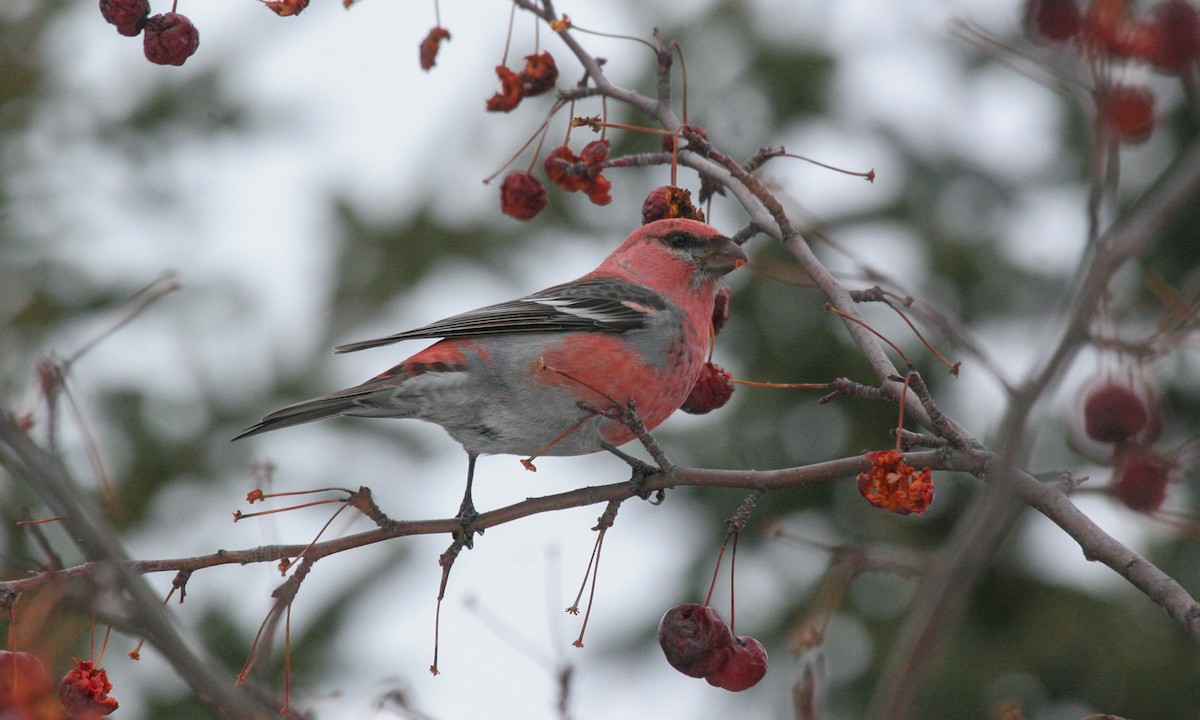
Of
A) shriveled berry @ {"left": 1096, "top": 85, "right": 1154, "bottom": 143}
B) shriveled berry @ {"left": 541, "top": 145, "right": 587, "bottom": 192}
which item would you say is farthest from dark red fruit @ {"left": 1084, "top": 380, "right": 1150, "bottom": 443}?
shriveled berry @ {"left": 541, "top": 145, "right": 587, "bottom": 192}

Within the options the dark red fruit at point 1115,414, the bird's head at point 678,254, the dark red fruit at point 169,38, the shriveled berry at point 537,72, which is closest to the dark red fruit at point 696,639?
the dark red fruit at point 1115,414

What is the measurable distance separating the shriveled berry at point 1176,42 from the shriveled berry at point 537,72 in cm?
176

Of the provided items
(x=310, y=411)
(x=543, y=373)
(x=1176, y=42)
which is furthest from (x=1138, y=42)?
(x=310, y=411)

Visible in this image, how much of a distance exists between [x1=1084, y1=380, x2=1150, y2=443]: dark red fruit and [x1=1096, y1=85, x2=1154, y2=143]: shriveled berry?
51 cm

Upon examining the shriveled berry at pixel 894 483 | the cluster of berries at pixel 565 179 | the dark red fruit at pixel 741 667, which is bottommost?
the dark red fruit at pixel 741 667

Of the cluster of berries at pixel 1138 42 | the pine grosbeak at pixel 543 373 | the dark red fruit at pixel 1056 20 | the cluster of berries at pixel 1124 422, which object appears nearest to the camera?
the cluster of berries at pixel 1138 42

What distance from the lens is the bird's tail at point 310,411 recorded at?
345cm

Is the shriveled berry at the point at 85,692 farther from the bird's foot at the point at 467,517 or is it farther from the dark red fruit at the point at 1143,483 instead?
the dark red fruit at the point at 1143,483

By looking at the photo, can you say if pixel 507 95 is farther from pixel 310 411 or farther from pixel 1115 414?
pixel 1115 414

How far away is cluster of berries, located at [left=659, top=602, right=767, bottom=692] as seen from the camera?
269cm

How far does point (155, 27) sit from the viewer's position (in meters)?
2.95

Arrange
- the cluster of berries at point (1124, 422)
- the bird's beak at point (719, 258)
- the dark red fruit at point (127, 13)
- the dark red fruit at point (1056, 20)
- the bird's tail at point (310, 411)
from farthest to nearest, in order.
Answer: the bird's beak at point (719, 258) < the bird's tail at point (310, 411) < the dark red fruit at point (127, 13) < the cluster of berries at point (1124, 422) < the dark red fruit at point (1056, 20)

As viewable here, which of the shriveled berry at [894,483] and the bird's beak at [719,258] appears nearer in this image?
the shriveled berry at [894,483]

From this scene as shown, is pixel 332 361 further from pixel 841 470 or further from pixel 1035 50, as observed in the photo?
pixel 1035 50
